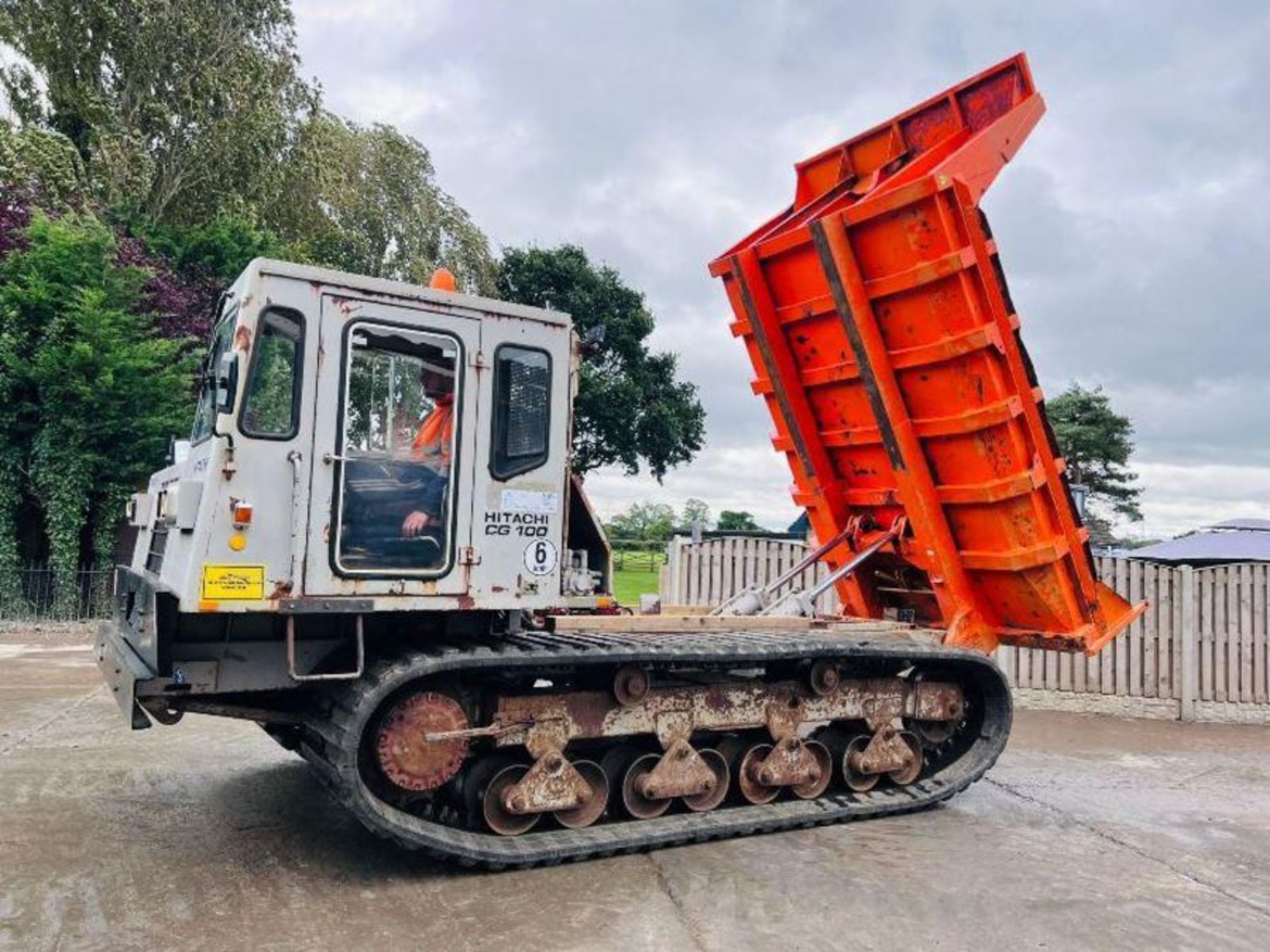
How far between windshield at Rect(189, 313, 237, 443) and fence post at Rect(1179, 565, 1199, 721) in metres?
8.78

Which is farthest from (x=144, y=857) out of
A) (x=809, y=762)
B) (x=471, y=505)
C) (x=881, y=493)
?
(x=881, y=493)

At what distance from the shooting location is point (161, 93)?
20.1 meters

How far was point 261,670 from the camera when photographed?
15.4ft

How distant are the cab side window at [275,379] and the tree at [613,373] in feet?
82.7

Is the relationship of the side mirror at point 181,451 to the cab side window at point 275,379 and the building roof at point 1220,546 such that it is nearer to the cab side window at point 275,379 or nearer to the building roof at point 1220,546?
the cab side window at point 275,379

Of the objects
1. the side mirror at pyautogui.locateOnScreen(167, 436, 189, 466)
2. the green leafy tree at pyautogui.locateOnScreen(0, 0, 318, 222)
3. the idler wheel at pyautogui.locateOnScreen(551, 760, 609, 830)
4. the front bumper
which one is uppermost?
the green leafy tree at pyautogui.locateOnScreen(0, 0, 318, 222)

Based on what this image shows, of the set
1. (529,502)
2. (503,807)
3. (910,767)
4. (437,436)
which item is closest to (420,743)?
(503,807)

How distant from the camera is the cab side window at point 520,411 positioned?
493 cm

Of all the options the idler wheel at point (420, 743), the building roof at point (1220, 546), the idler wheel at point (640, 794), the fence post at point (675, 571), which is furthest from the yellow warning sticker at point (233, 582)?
the building roof at point (1220, 546)

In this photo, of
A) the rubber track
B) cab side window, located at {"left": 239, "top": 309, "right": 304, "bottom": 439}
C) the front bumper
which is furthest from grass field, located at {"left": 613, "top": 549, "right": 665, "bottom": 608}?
cab side window, located at {"left": 239, "top": 309, "right": 304, "bottom": 439}

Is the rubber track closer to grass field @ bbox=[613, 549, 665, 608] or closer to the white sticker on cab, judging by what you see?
the white sticker on cab

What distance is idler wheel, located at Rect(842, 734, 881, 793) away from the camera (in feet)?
20.1

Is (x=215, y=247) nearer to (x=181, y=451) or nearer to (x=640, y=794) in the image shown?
(x=181, y=451)

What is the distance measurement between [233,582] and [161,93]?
64.4 ft
